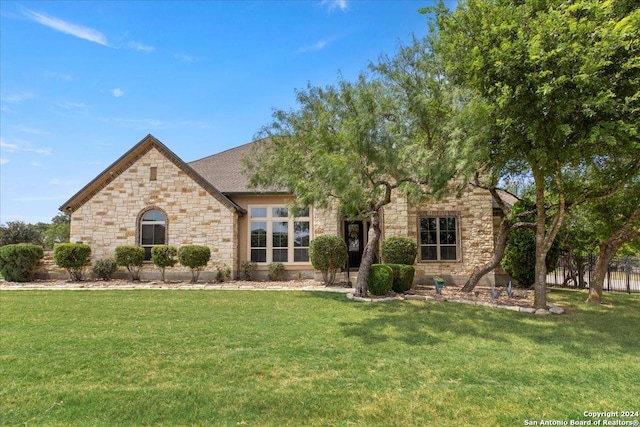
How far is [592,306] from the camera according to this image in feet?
34.7

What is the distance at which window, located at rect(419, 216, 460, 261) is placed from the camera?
15492 millimetres

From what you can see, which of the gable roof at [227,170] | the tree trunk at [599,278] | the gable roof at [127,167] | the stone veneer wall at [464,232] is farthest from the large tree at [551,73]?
the gable roof at [127,167]

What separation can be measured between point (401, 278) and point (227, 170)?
1079cm

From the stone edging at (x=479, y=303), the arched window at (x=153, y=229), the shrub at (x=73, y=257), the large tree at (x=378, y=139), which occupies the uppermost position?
the large tree at (x=378, y=139)

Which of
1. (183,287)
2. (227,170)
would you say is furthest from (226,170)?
(183,287)

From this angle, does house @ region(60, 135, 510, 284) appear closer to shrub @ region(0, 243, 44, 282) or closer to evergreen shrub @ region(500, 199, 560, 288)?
evergreen shrub @ region(500, 199, 560, 288)

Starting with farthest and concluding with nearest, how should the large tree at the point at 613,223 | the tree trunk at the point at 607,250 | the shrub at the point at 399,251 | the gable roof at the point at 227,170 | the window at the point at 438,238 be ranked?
1. the gable roof at the point at 227,170
2. the window at the point at 438,238
3. the shrub at the point at 399,251
4. the tree trunk at the point at 607,250
5. the large tree at the point at 613,223

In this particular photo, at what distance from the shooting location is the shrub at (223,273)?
586 inches

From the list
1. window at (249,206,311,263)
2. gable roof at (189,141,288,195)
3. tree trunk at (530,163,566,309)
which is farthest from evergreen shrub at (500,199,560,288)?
gable roof at (189,141,288,195)

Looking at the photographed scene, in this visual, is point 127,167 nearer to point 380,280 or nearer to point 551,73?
point 380,280

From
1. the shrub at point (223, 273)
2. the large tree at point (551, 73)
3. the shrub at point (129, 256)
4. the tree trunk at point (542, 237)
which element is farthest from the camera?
the shrub at point (223, 273)

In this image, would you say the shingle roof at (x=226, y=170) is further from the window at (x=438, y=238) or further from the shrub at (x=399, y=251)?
the window at (x=438, y=238)

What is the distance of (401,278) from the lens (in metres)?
12.3

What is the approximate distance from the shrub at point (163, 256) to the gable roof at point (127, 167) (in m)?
2.81
